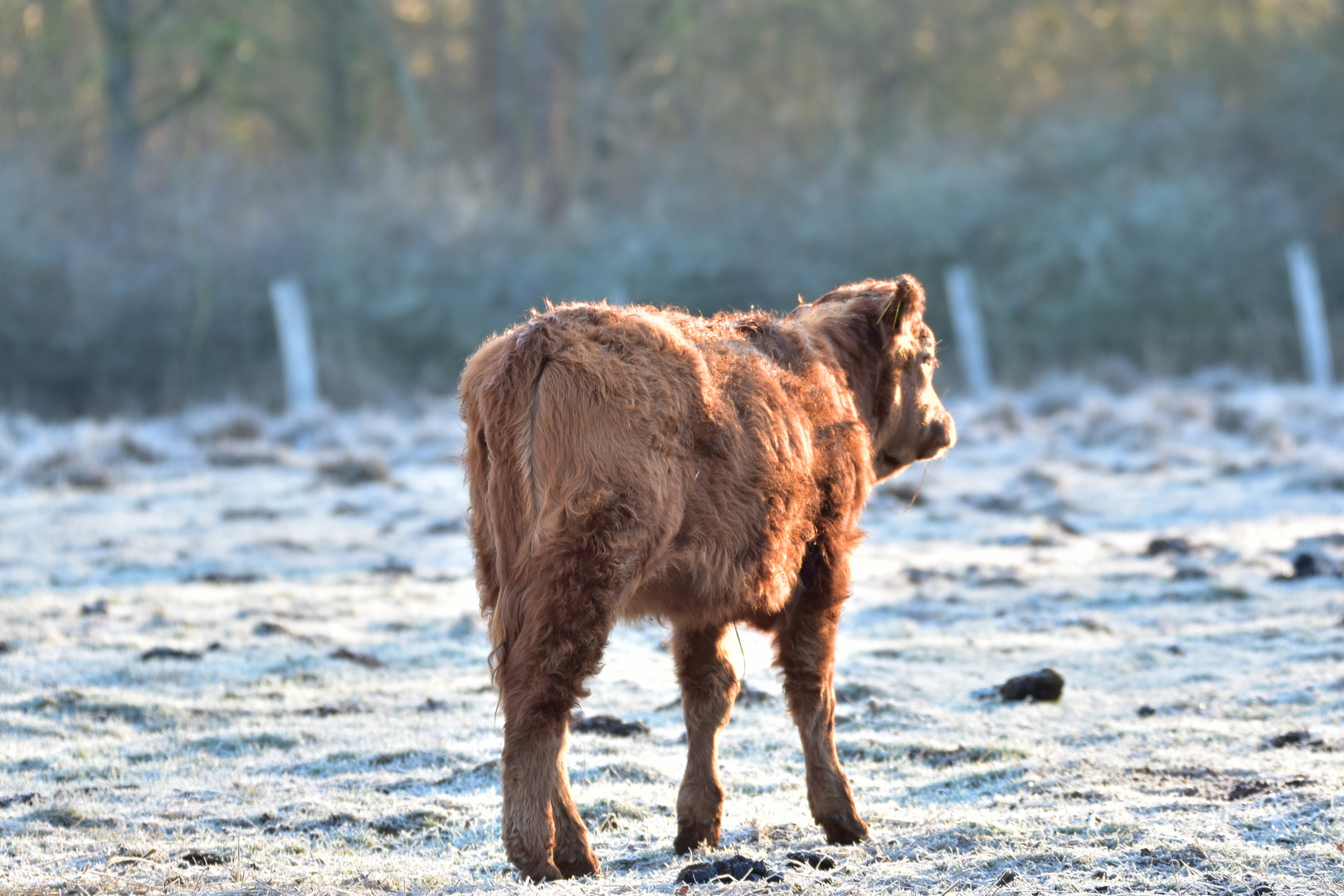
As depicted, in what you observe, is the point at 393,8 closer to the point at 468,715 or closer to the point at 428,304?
the point at 428,304

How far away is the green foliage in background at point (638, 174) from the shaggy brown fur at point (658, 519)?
1397 centimetres

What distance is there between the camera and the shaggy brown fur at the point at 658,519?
3457 mm

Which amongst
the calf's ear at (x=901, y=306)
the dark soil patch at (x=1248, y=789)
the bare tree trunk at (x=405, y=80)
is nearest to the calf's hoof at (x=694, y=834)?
the dark soil patch at (x=1248, y=789)

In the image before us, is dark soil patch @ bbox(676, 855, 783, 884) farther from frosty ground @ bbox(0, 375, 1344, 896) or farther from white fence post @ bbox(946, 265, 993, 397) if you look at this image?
white fence post @ bbox(946, 265, 993, 397)

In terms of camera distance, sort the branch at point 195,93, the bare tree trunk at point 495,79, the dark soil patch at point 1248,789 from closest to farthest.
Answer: the dark soil patch at point 1248,789 → the branch at point 195,93 → the bare tree trunk at point 495,79

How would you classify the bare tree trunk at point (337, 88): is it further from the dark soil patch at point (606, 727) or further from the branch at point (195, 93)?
the dark soil patch at point (606, 727)

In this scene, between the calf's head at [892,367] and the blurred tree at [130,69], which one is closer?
the calf's head at [892,367]

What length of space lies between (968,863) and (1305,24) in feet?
73.0

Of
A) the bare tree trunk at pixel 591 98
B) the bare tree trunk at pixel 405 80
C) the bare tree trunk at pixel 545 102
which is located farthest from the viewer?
the bare tree trunk at pixel 545 102

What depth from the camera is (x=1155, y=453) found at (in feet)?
40.0

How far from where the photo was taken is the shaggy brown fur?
346cm

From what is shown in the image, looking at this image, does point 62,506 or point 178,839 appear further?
point 62,506

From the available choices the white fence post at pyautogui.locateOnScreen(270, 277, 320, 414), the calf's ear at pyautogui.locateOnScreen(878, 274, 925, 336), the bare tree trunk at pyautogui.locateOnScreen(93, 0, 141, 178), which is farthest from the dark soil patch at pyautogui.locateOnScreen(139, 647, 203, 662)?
the bare tree trunk at pyautogui.locateOnScreen(93, 0, 141, 178)

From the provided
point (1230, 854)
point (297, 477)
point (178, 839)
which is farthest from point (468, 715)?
point (297, 477)
